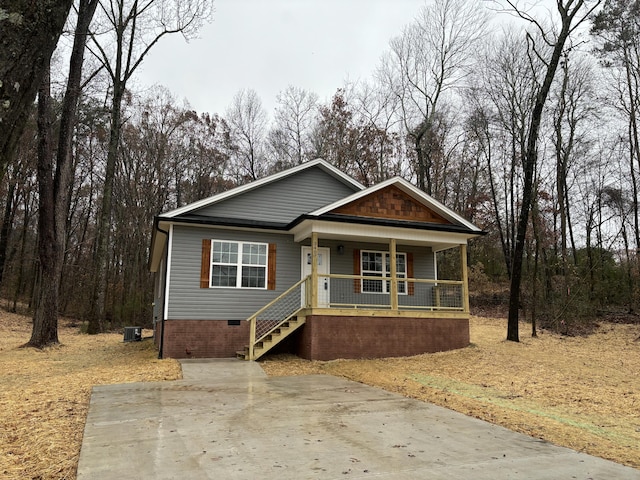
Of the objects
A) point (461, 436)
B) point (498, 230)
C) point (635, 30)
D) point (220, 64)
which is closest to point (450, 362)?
point (461, 436)

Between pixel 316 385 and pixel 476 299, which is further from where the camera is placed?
pixel 476 299

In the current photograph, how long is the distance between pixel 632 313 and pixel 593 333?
418 centimetres

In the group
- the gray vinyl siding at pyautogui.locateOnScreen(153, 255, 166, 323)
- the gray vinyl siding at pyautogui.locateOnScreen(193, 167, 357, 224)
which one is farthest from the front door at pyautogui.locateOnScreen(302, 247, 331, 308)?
the gray vinyl siding at pyautogui.locateOnScreen(153, 255, 166, 323)

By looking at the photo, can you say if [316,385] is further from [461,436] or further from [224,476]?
[224,476]

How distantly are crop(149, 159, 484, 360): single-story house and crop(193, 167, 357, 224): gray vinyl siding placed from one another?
3cm

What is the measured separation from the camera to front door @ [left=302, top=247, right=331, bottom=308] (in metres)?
13.1

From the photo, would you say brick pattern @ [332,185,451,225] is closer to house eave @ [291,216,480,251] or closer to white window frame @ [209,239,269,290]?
house eave @ [291,216,480,251]

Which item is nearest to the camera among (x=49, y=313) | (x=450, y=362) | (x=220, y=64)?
(x=450, y=362)

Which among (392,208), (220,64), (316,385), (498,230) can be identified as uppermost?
(220,64)

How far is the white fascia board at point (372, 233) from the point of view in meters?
12.1

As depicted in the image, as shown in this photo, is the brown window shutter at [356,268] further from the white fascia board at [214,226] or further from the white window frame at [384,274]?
the white fascia board at [214,226]

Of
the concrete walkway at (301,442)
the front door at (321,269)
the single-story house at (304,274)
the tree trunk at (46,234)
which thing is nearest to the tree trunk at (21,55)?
the concrete walkway at (301,442)

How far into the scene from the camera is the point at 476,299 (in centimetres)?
2598

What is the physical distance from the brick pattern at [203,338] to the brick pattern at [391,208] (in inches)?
171
